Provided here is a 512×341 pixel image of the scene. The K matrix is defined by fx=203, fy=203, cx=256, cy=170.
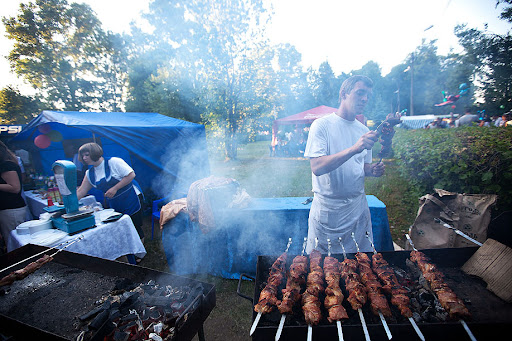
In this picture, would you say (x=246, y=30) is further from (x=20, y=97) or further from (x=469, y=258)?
(x=20, y=97)

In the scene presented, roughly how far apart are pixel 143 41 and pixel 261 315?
3121 centimetres

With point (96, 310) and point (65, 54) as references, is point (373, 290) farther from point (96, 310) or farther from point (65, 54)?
point (65, 54)

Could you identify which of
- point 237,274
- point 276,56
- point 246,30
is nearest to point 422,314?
point 237,274

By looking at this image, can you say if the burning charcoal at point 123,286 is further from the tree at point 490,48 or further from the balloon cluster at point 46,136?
the balloon cluster at point 46,136

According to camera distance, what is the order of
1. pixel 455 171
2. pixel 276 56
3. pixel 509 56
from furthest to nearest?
pixel 276 56 → pixel 455 171 → pixel 509 56

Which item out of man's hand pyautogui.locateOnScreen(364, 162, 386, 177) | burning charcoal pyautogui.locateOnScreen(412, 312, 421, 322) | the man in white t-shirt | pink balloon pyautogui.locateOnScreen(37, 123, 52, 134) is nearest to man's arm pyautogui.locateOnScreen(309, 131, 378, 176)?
the man in white t-shirt

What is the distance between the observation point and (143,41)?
2431 cm

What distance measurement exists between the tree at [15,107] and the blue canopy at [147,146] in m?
19.2

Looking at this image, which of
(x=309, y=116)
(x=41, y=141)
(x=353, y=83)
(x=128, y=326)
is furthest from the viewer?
(x=309, y=116)

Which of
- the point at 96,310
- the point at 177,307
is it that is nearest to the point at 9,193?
the point at 96,310

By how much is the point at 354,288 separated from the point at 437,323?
1.74ft

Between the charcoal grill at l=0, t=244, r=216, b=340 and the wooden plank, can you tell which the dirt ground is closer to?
the charcoal grill at l=0, t=244, r=216, b=340

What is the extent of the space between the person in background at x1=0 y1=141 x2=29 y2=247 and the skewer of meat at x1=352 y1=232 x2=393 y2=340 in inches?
202

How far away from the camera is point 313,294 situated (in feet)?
5.85
